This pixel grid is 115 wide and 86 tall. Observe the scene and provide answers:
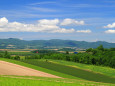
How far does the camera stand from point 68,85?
85.2 feet

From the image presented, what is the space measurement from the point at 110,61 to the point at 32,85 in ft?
323

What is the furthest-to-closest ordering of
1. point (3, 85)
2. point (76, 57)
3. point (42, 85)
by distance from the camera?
1. point (76, 57)
2. point (42, 85)
3. point (3, 85)

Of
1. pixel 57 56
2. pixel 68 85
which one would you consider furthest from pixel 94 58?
pixel 68 85

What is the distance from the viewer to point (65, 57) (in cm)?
13550

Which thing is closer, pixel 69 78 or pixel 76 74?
pixel 69 78

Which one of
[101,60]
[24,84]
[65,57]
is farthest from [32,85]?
[65,57]

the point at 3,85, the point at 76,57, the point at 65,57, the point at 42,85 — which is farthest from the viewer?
the point at 65,57

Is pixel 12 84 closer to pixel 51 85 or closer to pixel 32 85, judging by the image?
pixel 32 85

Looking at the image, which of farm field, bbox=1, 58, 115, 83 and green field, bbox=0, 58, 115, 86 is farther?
farm field, bbox=1, 58, 115, 83

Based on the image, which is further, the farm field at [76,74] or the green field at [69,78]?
the farm field at [76,74]

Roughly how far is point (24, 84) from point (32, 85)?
1.12 meters

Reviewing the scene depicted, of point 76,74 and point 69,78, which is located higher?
point 69,78

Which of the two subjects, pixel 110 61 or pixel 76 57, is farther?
pixel 76 57

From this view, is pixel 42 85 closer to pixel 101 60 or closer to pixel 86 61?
pixel 86 61
